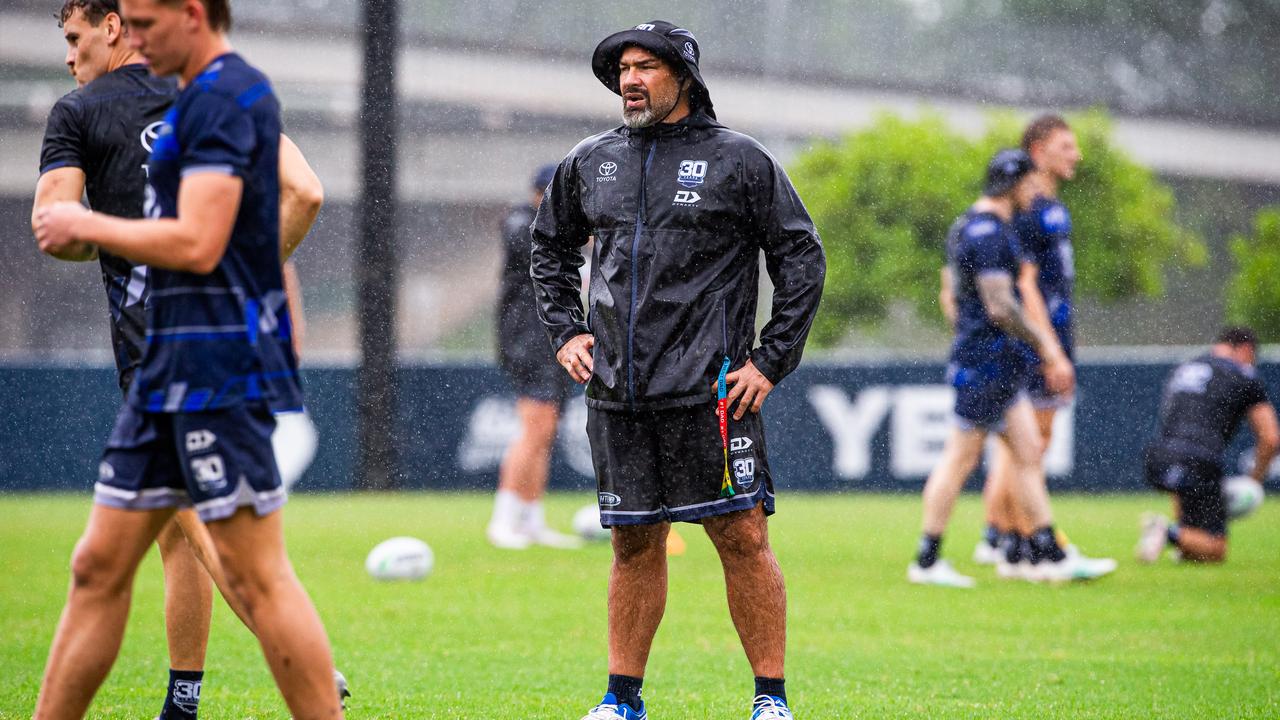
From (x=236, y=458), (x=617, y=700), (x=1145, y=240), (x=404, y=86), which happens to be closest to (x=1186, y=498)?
(x=617, y=700)

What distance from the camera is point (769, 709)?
176 inches

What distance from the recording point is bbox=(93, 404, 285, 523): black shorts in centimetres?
339

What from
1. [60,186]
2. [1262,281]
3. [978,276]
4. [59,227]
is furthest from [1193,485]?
[1262,281]

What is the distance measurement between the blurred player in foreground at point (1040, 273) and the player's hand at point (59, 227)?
5930 mm

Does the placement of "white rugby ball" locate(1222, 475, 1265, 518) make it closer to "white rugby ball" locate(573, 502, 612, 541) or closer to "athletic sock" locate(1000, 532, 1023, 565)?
"athletic sock" locate(1000, 532, 1023, 565)

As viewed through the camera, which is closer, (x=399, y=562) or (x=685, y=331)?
(x=685, y=331)

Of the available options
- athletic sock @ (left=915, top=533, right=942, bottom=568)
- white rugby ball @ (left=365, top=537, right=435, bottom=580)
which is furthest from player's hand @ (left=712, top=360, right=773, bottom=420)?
white rugby ball @ (left=365, top=537, right=435, bottom=580)

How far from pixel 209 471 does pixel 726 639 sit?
11.5ft

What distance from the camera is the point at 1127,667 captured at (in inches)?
228

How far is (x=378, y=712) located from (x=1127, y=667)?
9.32 feet

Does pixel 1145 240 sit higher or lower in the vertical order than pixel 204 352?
lower

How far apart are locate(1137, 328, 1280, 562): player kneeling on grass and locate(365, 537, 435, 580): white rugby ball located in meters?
4.41

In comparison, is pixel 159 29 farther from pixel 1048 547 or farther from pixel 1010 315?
pixel 1048 547

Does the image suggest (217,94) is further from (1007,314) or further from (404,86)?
(404,86)
